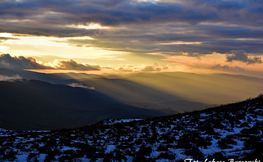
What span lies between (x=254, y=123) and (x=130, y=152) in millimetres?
14041

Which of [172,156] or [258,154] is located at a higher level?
[258,154]

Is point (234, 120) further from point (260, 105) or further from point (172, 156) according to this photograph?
point (172, 156)

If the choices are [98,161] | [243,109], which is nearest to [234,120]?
[243,109]

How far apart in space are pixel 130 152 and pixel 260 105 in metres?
22.3

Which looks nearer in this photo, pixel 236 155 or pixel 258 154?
pixel 258 154

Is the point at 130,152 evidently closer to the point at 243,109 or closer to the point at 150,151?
the point at 150,151

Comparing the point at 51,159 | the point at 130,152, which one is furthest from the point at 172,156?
the point at 51,159

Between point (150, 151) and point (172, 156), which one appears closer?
point (172, 156)

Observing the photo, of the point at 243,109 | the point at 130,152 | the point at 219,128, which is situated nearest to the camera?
the point at 130,152

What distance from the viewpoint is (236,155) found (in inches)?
449

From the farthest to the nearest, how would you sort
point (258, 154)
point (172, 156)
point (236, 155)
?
point (172, 156) → point (236, 155) → point (258, 154)

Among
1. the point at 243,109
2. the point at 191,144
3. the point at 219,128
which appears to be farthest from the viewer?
the point at 243,109

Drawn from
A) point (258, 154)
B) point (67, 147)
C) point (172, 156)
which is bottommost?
point (67, 147)

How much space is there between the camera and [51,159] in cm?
1344
